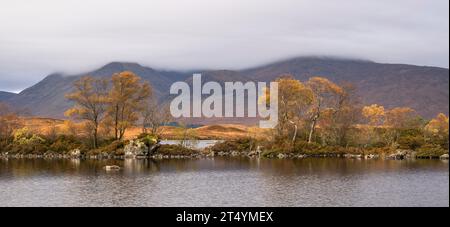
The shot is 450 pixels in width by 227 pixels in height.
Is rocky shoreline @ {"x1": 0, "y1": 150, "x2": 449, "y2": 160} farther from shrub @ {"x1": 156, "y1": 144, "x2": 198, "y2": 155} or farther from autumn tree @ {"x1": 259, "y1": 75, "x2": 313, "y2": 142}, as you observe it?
autumn tree @ {"x1": 259, "y1": 75, "x2": 313, "y2": 142}

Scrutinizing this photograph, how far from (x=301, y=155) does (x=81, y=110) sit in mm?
37403

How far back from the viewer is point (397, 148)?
289 ft

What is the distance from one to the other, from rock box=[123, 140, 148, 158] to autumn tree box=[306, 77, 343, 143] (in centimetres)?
2693

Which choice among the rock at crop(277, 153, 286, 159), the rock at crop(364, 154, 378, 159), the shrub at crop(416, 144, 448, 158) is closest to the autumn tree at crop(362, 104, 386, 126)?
the rock at crop(364, 154, 378, 159)

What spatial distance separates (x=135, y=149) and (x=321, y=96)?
1245 inches

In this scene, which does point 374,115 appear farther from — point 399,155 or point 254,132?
point 254,132

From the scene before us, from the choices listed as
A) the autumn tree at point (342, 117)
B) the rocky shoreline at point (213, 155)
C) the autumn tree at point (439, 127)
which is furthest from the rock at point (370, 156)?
the autumn tree at point (439, 127)

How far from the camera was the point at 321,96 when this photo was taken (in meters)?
94.2

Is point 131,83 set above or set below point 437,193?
above

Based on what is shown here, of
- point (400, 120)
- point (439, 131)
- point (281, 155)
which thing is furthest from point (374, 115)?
point (281, 155)

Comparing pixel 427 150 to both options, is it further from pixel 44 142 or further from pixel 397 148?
pixel 44 142
